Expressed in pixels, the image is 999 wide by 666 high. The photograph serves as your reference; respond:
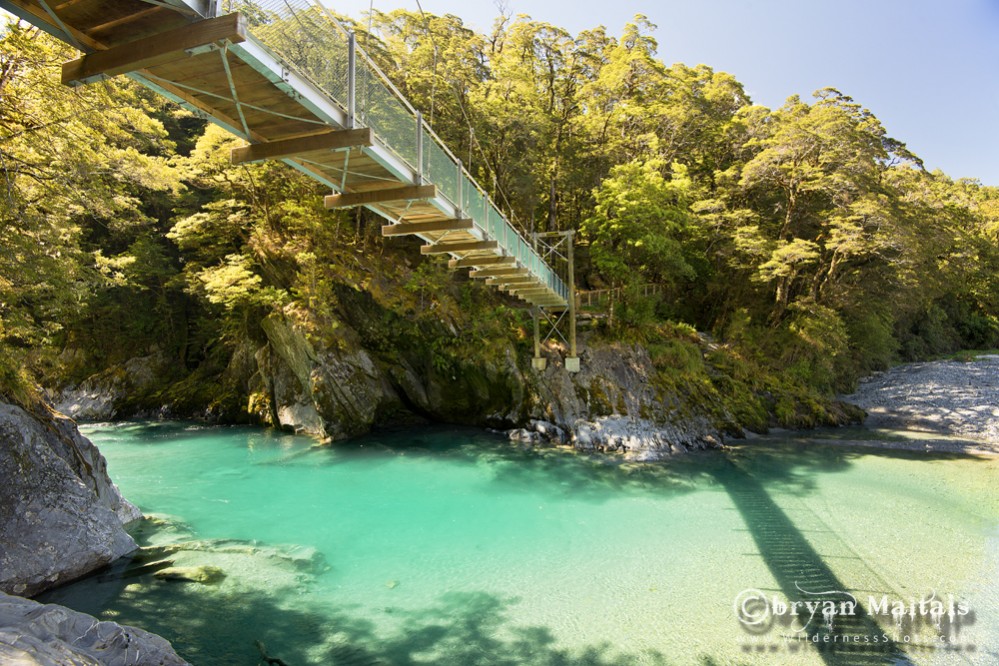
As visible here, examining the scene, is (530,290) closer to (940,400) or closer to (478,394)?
(478,394)

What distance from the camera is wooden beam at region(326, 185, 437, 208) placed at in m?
5.70

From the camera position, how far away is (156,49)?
125 inches

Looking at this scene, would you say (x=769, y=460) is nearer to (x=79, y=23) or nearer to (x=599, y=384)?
(x=599, y=384)

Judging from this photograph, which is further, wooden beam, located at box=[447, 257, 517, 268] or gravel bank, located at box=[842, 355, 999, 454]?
gravel bank, located at box=[842, 355, 999, 454]

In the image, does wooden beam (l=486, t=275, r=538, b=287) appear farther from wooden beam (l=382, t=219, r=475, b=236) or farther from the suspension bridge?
wooden beam (l=382, t=219, r=475, b=236)

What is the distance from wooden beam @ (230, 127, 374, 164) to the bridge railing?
0.53 ft

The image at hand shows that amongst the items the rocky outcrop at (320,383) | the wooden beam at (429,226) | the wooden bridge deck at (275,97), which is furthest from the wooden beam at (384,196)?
the rocky outcrop at (320,383)

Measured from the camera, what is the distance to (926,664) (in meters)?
3.94

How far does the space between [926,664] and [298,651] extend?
16.0 ft

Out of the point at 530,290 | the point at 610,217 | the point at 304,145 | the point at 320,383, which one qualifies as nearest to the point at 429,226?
the point at 304,145

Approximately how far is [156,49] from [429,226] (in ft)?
12.9

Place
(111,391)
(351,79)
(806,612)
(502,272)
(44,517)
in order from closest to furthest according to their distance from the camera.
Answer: (351,79) → (806,612) → (44,517) → (502,272) → (111,391)

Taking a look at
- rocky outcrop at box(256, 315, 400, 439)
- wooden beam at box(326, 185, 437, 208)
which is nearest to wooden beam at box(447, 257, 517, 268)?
wooden beam at box(326, 185, 437, 208)

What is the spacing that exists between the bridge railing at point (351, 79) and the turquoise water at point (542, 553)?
436 centimetres
